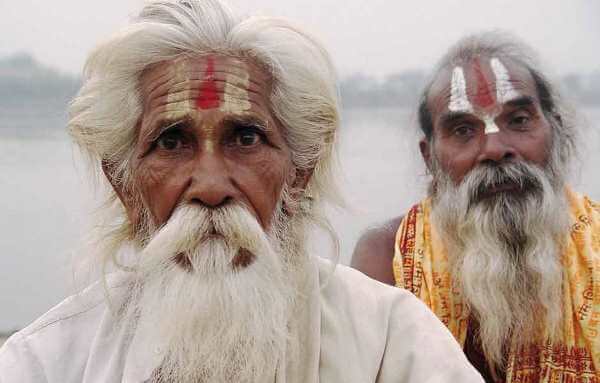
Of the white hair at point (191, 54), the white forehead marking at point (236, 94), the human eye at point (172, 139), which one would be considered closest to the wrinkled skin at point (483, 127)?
the white hair at point (191, 54)

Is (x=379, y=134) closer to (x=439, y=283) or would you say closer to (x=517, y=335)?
(x=439, y=283)

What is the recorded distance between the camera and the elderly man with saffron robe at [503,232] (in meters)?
3.10

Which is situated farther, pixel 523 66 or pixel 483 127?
pixel 523 66

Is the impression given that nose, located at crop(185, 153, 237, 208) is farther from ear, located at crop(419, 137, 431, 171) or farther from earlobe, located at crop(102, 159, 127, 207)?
ear, located at crop(419, 137, 431, 171)

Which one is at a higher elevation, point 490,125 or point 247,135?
point 247,135

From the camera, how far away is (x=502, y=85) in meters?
3.35

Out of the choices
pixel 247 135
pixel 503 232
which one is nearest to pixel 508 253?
pixel 503 232

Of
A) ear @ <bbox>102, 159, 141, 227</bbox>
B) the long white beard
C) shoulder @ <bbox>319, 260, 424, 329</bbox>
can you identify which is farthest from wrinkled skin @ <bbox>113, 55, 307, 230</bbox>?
the long white beard

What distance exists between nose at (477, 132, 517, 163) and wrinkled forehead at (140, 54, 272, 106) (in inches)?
56.2

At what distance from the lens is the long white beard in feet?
10.2

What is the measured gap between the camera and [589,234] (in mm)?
3285

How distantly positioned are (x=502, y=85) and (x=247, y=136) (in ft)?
5.34

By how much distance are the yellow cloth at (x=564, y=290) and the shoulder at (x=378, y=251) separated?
0.09 metres

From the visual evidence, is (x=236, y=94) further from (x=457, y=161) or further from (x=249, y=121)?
(x=457, y=161)
